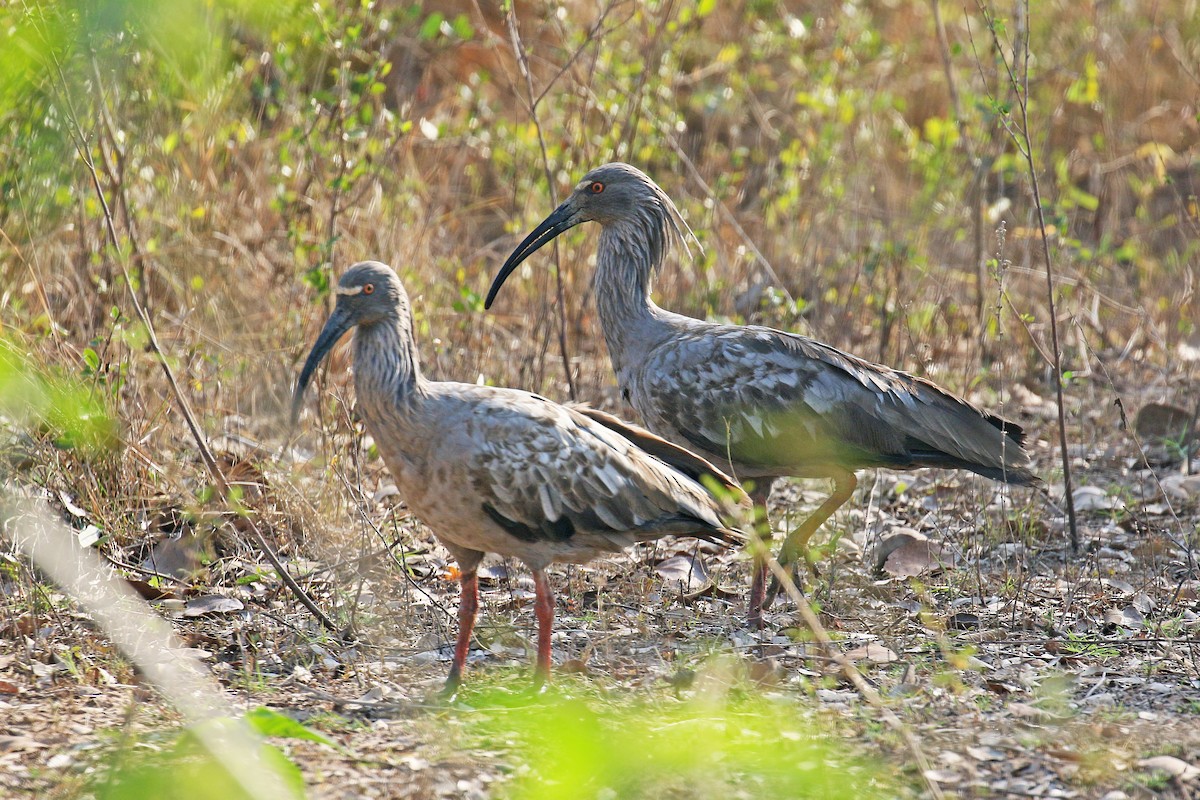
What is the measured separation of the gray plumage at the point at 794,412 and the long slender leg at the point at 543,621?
1.17 m

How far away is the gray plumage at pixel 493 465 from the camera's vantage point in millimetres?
5039

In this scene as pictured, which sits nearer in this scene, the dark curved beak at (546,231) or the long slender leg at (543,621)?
the long slender leg at (543,621)

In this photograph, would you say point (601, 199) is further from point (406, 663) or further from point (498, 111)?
point (498, 111)

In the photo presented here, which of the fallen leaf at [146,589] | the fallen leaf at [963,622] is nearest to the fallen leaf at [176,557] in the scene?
the fallen leaf at [146,589]

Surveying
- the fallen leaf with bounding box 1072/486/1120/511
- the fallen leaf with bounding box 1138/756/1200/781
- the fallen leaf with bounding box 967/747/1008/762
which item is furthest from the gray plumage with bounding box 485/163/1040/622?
the fallen leaf with bounding box 1138/756/1200/781

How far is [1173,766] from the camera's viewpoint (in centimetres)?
418

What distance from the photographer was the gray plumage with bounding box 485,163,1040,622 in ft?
20.5

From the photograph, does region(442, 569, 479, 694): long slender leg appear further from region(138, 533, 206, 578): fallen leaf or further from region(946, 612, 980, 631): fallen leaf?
region(946, 612, 980, 631): fallen leaf

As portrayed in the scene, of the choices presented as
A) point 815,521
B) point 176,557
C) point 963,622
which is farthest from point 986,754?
point 176,557

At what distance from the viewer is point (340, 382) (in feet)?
26.6

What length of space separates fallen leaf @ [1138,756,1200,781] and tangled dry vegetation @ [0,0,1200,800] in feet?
0.05

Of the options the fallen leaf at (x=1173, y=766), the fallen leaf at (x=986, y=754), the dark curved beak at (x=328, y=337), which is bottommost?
the fallen leaf at (x=986, y=754)

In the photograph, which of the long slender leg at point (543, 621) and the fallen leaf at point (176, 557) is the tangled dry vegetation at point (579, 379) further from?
the long slender leg at point (543, 621)

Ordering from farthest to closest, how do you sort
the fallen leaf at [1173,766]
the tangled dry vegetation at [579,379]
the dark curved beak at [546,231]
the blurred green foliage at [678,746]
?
the dark curved beak at [546,231]
the tangled dry vegetation at [579,379]
the fallen leaf at [1173,766]
the blurred green foliage at [678,746]
